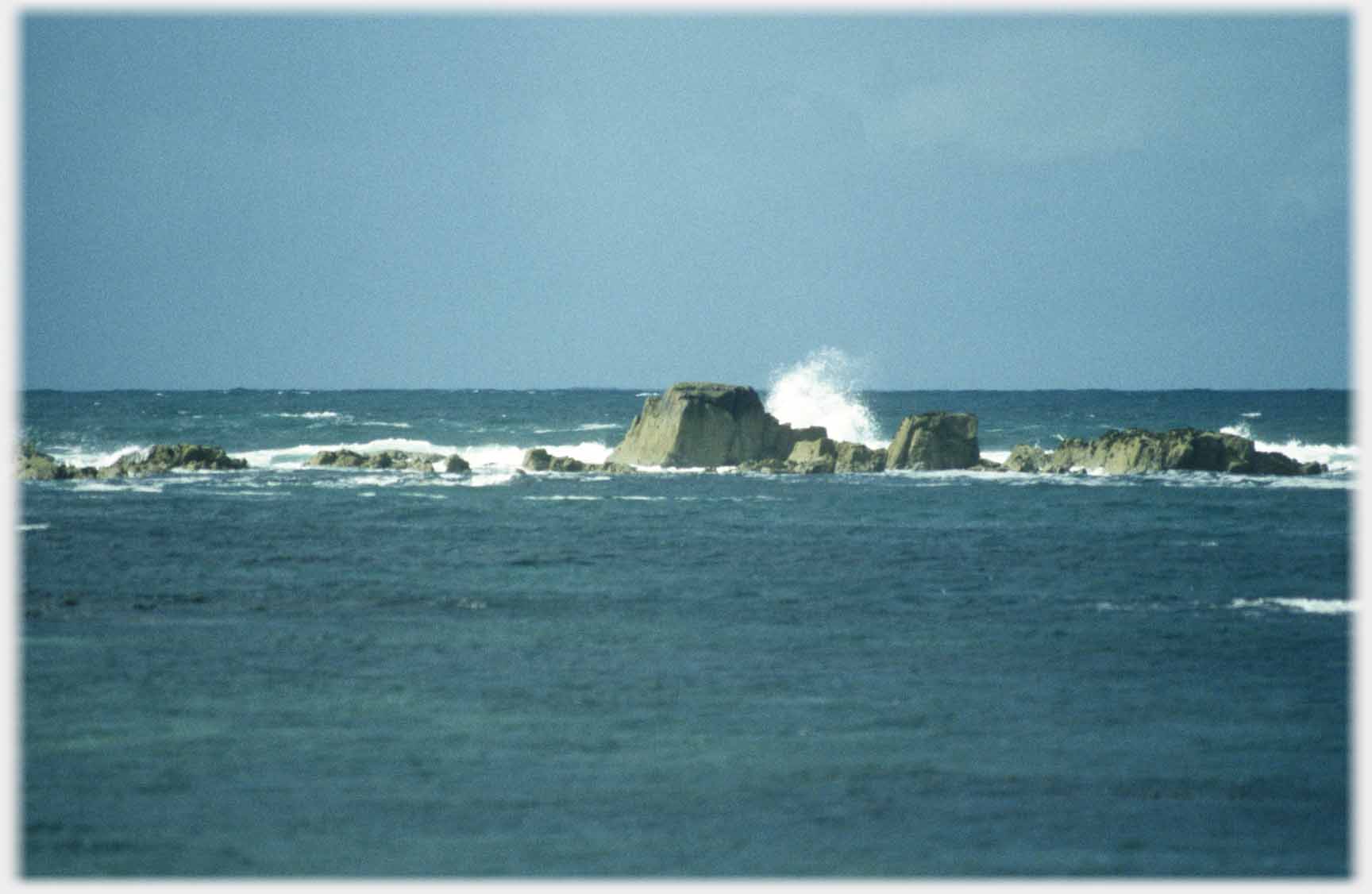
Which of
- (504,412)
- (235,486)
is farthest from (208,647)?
(504,412)

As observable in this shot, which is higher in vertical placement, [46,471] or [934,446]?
[934,446]

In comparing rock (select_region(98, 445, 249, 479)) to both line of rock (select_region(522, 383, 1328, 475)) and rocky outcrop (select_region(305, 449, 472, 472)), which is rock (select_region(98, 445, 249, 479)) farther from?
line of rock (select_region(522, 383, 1328, 475))

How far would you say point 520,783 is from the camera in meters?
13.6

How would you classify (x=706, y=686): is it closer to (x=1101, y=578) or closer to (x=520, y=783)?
(x=520, y=783)

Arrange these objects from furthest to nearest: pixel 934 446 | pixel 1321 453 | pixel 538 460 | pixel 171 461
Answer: pixel 1321 453 → pixel 538 460 → pixel 171 461 → pixel 934 446

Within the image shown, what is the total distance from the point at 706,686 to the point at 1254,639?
8235 mm

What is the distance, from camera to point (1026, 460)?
53406mm

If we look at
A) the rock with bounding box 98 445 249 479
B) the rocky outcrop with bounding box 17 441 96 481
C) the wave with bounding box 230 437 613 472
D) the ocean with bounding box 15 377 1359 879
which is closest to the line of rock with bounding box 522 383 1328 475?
the wave with bounding box 230 437 613 472

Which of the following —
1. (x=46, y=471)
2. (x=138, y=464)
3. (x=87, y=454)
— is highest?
(x=87, y=454)

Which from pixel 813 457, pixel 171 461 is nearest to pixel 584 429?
pixel 171 461

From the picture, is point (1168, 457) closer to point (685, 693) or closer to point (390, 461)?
point (390, 461)

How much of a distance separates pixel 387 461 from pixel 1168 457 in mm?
29674

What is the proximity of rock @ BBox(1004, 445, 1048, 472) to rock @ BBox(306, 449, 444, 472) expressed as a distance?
20.9 m

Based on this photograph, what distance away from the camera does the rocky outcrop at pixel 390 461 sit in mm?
54812
